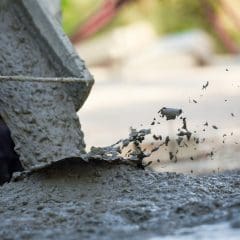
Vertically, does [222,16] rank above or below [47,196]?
above

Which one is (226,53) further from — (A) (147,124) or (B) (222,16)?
(A) (147,124)

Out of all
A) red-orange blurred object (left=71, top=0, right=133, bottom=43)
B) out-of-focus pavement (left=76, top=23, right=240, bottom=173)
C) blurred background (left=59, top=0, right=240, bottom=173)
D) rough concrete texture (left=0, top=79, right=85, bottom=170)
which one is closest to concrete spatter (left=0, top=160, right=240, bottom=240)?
rough concrete texture (left=0, top=79, right=85, bottom=170)

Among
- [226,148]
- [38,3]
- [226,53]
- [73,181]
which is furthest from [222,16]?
[73,181]

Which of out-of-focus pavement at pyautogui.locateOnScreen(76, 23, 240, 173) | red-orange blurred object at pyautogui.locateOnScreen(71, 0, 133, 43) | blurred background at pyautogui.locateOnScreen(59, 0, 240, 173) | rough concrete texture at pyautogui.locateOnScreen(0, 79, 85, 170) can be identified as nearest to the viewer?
rough concrete texture at pyautogui.locateOnScreen(0, 79, 85, 170)

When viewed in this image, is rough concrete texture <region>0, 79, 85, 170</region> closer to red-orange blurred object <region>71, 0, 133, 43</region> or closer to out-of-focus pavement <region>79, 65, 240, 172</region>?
out-of-focus pavement <region>79, 65, 240, 172</region>

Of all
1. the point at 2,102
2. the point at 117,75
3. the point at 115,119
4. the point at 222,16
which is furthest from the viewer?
the point at 222,16

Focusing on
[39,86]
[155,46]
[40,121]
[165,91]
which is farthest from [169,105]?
[155,46]
